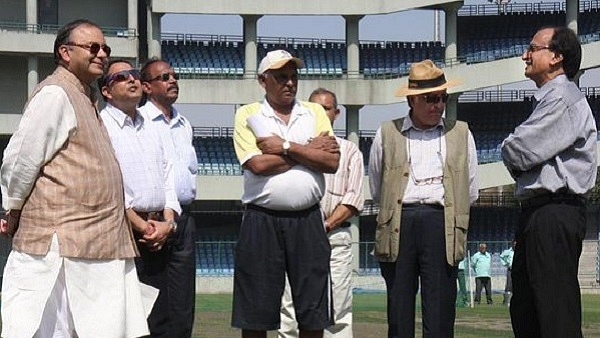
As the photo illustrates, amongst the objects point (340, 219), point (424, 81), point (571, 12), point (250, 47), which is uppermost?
point (571, 12)

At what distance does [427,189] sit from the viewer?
8.56 metres

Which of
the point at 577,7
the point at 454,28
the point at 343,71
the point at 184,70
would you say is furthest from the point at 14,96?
the point at 577,7

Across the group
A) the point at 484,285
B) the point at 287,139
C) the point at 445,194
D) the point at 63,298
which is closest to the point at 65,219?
the point at 63,298

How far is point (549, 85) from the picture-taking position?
25.9 feet

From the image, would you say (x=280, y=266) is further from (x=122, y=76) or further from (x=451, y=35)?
(x=451, y=35)

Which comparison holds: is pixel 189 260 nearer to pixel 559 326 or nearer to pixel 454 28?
pixel 559 326

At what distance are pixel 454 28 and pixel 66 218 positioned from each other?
38608 mm

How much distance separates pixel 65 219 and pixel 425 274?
9.61ft

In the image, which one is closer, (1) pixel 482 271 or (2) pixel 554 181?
(2) pixel 554 181

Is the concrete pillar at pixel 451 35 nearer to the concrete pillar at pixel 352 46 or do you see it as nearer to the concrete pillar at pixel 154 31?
the concrete pillar at pixel 352 46

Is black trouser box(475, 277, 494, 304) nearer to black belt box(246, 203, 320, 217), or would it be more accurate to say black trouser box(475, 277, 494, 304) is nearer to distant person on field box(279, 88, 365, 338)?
distant person on field box(279, 88, 365, 338)

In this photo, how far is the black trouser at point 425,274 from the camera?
851 cm

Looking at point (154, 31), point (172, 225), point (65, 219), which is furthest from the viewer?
point (154, 31)

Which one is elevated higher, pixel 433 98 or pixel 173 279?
pixel 433 98
